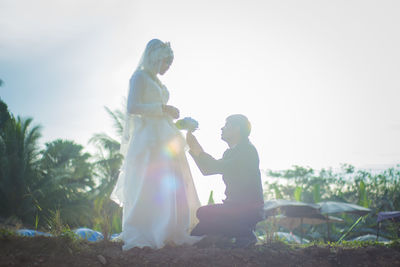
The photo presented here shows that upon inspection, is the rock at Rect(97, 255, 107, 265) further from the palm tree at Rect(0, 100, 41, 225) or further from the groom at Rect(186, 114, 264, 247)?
the palm tree at Rect(0, 100, 41, 225)

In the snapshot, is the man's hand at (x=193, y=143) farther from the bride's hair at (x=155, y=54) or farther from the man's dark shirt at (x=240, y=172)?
the bride's hair at (x=155, y=54)

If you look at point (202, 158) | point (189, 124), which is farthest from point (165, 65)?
point (202, 158)

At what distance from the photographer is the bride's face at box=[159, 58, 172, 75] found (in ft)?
12.6

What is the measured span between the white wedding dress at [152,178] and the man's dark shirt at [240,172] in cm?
41

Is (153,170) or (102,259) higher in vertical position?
(153,170)

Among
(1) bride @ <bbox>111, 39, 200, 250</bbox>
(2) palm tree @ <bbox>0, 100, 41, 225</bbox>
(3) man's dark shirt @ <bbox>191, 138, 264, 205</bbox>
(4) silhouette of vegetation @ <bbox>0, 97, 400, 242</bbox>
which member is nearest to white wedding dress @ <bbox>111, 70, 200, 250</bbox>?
(1) bride @ <bbox>111, 39, 200, 250</bbox>

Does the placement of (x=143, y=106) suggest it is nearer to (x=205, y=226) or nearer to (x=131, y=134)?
(x=131, y=134)

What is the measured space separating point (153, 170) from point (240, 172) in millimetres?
984

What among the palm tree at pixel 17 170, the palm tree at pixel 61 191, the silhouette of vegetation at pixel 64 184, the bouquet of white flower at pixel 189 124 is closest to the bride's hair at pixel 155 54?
the bouquet of white flower at pixel 189 124

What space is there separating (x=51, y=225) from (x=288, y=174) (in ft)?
128

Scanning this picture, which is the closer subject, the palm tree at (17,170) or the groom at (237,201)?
the groom at (237,201)

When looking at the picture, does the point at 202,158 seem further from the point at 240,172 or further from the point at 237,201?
the point at 237,201

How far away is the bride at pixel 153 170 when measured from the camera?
3.38 metres

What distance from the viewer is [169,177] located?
3545mm
